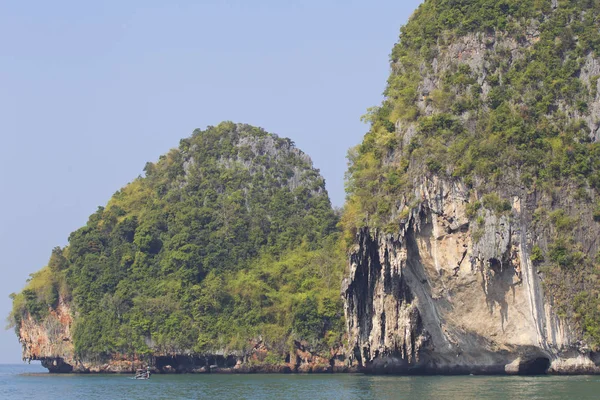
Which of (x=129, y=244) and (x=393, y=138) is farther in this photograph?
(x=129, y=244)

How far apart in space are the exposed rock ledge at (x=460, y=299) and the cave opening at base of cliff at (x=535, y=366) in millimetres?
43

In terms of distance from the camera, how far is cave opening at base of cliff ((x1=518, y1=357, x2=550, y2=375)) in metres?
41.7

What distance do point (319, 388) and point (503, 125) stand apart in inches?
561

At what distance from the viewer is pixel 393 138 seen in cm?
4750

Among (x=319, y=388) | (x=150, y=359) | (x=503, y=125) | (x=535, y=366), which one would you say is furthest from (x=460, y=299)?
(x=150, y=359)

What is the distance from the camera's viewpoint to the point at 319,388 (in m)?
41.0

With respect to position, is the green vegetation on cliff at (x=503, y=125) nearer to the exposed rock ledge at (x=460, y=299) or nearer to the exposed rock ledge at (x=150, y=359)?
the exposed rock ledge at (x=460, y=299)

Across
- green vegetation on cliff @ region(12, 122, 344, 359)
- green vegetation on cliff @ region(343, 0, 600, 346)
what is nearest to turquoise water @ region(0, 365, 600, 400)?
green vegetation on cliff @ region(343, 0, 600, 346)

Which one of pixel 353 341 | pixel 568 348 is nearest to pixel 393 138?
pixel 353 341

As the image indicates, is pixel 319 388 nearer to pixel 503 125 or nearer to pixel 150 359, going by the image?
pixel 503 125

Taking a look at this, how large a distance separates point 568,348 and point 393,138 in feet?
46.1

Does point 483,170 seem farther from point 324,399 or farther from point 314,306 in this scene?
point 314,306

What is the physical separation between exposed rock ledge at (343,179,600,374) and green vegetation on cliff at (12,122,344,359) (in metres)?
12.3

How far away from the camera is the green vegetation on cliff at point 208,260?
200 ft
